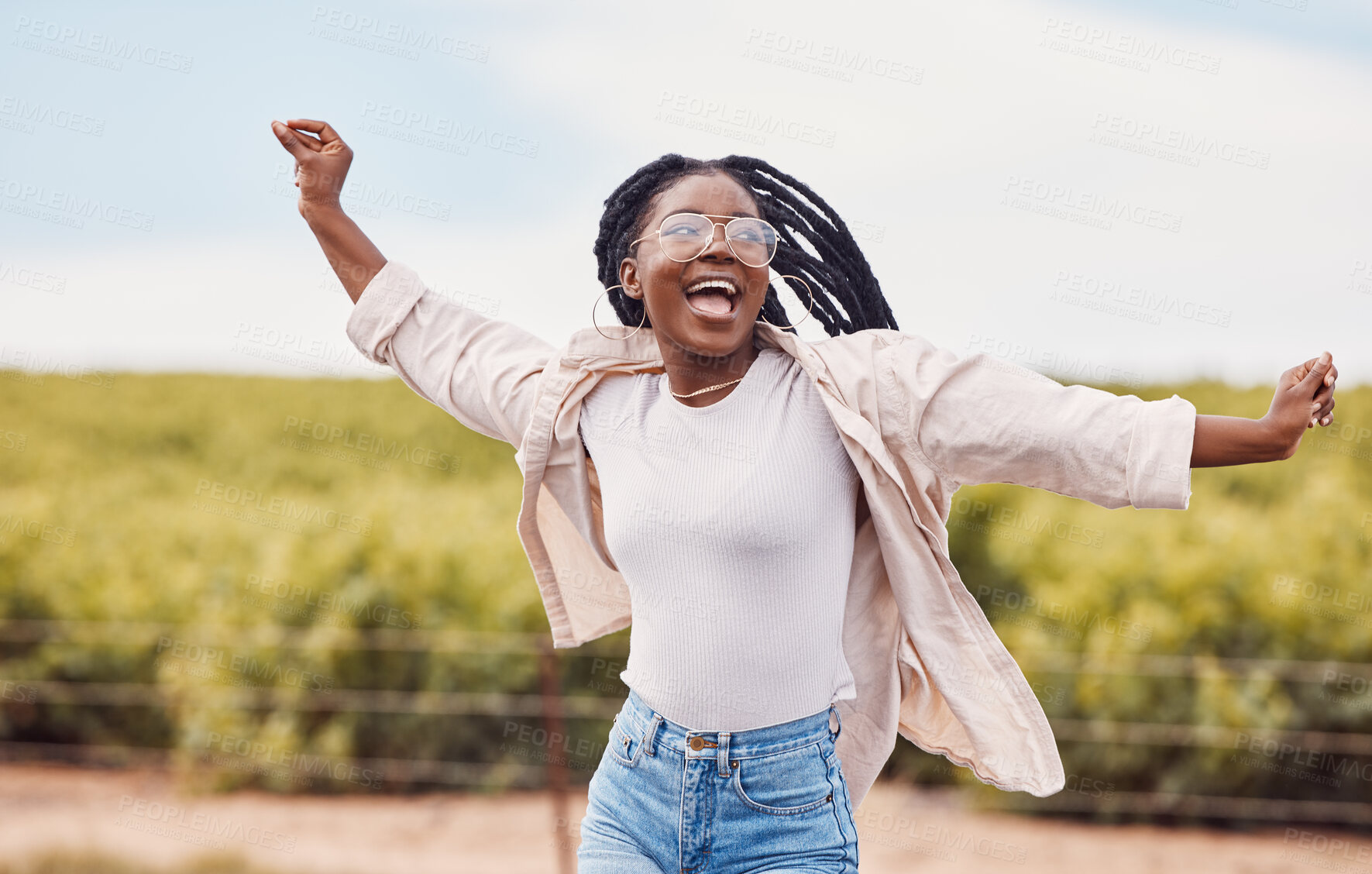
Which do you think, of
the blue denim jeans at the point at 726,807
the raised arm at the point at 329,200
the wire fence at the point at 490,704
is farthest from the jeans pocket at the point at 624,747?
the wire fence at the point at 490,704

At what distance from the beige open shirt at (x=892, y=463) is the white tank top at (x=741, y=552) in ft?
0.28

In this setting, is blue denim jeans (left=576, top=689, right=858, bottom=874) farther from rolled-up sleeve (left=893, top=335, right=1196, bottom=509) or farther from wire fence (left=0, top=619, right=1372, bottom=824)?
wire fence (left=0, top=619, right=1372, bottom=824)

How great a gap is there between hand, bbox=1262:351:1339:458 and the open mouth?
2.91 ft

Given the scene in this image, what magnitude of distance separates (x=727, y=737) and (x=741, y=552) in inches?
12.7

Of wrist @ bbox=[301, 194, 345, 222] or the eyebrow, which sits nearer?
the eyebrow

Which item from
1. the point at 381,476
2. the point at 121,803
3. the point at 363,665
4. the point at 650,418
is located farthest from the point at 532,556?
the point at 381,476

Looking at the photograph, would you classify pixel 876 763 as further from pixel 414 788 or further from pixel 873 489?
pixel 414 788

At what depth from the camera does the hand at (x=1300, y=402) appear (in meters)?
1.73

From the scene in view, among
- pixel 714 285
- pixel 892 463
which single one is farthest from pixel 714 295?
pixel 892 463

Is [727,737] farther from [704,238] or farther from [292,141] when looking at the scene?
[292,141]

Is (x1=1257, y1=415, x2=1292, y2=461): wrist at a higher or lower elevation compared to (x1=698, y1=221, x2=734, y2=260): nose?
lower

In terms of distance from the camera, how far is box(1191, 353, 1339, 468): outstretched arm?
174cm

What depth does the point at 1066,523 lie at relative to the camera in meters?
6.83

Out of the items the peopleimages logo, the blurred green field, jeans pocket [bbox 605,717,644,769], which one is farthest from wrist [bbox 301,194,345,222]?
the peopleimages logo
